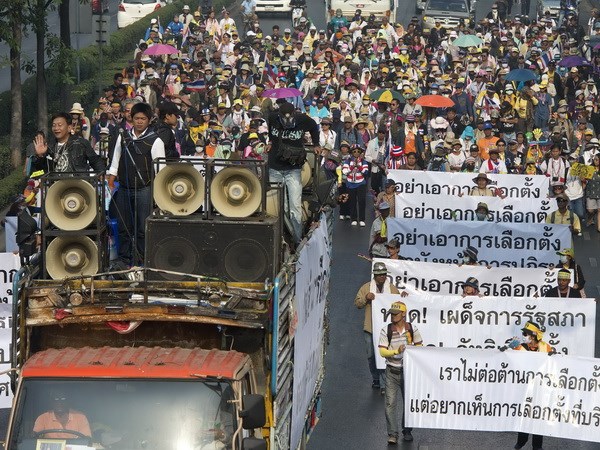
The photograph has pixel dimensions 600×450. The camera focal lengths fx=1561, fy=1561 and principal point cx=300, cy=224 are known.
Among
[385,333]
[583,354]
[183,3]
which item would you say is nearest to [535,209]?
[583,354]

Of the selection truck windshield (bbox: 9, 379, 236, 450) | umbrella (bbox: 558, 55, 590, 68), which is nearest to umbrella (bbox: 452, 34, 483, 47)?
umbrella (bbox: 558, 55, 590, 68)

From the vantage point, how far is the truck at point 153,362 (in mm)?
10828

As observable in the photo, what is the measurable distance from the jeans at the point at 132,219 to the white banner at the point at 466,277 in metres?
6.88

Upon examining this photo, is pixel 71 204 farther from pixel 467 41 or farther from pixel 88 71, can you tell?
pixel 467 41

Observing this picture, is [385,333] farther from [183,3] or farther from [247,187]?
[183,3]

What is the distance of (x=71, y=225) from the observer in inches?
526

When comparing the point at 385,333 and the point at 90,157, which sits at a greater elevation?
the point at 90,157

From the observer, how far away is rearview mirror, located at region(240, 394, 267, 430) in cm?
1077

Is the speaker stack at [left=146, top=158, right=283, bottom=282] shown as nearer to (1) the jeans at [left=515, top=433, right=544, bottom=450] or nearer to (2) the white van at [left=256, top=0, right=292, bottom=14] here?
(1) the jeans at [left=515, top=433, right=544, bottom=450]

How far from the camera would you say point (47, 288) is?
1206 centimetres

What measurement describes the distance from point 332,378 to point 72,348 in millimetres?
8677

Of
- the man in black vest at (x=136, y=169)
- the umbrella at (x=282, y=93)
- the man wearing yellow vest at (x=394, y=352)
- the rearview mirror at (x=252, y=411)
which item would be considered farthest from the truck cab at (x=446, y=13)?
the rearview mirror at (x=252, y=411)

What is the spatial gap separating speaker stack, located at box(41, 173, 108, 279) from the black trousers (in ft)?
54.5

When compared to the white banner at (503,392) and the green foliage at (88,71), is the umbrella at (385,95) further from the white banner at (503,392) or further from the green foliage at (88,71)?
the white banner at (503,392)
